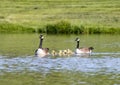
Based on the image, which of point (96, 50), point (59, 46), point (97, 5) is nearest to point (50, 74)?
point (96, 50)

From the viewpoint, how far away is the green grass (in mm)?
70625

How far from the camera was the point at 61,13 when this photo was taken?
82312mm

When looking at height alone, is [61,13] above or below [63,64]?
below

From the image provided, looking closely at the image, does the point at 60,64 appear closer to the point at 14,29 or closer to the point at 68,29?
the point at 68,29

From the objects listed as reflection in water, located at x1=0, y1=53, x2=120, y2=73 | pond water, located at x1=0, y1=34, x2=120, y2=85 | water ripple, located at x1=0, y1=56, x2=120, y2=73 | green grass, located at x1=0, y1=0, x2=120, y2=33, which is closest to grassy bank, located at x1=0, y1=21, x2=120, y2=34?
green grass, located at x1=0, y1=0, x2=120, y2=33

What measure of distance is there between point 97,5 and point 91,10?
232 inches

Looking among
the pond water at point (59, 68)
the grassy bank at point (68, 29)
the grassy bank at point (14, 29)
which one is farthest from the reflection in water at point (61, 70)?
the grassy bank at point (14, 29)

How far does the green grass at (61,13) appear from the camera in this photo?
70625mm

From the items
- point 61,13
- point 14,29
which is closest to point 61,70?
point 14,29

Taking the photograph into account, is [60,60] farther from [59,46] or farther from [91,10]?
[91,10]

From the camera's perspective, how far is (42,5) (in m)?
91.4

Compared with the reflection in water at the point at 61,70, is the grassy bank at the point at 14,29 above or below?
below

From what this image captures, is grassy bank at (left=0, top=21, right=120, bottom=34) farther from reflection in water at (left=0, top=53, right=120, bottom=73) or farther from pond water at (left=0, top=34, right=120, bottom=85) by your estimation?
reflection in water at (left=0, top=53, right=120, bottom=73)

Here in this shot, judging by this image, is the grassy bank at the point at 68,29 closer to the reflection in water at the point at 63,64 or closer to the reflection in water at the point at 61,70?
the reflection in water at the point at 61,70
